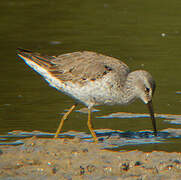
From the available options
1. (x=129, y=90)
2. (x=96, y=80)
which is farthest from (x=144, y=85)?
(x=96, y=80)

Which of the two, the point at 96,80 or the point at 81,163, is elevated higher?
the point at 96,80

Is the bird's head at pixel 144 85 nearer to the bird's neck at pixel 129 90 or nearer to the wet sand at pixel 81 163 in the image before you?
the bird's neck at pixel 129 90

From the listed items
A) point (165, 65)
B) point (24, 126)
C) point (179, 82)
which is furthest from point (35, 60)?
point (165, 65)

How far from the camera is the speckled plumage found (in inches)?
352

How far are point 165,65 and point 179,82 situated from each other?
1497mm

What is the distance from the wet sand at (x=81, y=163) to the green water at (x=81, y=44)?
1.63 metres

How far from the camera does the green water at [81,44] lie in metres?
10.4

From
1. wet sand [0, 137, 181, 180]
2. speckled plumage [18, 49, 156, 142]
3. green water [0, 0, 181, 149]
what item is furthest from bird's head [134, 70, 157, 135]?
wet sand [0, 137, 181, 180]

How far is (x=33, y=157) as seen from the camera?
24.8 feet

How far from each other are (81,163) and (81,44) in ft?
30.0

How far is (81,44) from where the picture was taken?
16.1m

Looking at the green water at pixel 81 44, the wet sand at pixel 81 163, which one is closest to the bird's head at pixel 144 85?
the green water at pixel 81 44

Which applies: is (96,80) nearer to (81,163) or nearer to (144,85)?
(144,85)

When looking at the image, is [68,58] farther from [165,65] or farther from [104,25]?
[104,25]
